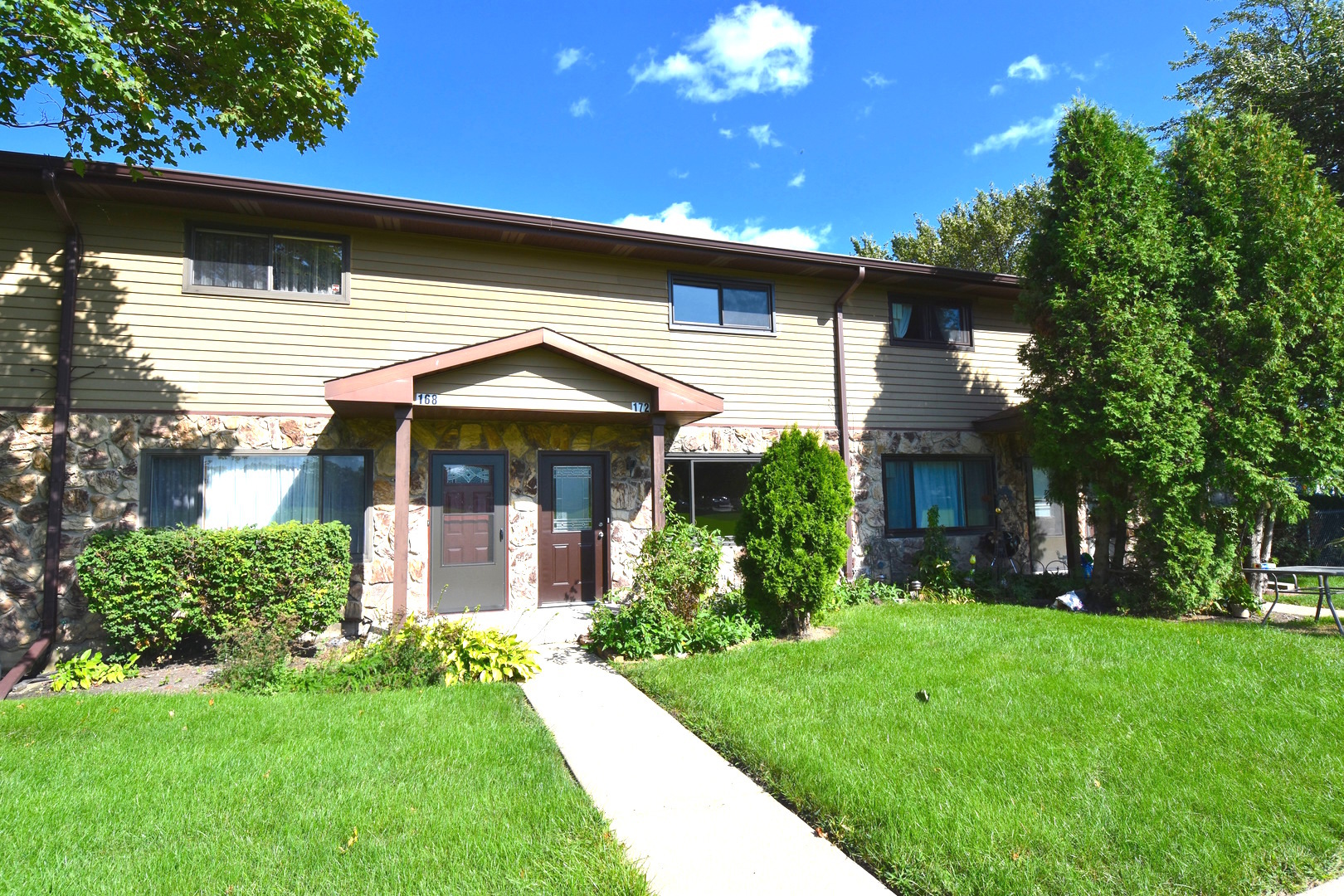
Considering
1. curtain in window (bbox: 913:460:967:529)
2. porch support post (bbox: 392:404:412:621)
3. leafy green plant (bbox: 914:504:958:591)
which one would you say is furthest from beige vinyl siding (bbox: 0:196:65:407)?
curtain in window (bbox: 913:460:967:529)

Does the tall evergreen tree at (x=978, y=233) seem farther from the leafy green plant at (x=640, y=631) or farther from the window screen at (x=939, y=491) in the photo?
the leafy green plant at (x=640, y=631)

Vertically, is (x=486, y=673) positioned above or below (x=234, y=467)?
below

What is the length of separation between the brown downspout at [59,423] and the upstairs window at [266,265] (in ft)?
3.29

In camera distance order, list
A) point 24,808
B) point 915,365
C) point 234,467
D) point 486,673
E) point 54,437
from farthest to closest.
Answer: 1. point 915,365
2. point 234,467
3. point 54,437
4. point 486,673
5. point 24,808

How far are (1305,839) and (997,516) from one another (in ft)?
28.5

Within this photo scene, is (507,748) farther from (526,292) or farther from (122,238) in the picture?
(122,238)

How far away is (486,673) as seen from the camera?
6.04 m

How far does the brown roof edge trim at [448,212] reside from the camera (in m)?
6.95

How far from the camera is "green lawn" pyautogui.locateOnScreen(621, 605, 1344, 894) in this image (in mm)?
2818

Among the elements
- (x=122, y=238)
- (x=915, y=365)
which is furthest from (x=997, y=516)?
(x=122, y=238)

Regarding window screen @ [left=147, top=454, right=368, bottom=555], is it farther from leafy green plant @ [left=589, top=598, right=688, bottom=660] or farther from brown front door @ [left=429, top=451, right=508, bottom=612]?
leafy green plant @ [left=589, top=598, right=688, bottom=660]

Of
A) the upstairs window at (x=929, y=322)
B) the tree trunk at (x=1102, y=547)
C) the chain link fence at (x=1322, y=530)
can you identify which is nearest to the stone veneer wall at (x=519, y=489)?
the upstairs window at (x=929, y=322)

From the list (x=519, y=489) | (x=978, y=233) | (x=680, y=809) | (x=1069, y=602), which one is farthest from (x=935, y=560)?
(x=978, y=233)

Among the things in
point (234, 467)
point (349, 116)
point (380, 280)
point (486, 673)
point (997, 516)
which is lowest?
point (486, 673)
